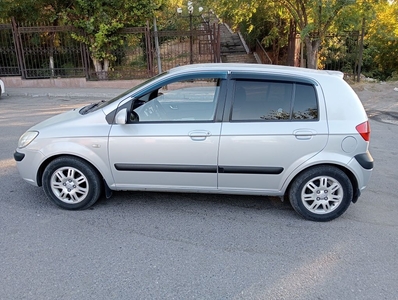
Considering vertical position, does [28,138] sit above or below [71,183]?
above

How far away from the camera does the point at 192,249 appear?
3.15 metres

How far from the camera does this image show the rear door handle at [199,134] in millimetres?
3502

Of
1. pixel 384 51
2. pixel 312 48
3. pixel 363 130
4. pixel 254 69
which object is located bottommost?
pixel 363 130

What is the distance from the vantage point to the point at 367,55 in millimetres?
20438

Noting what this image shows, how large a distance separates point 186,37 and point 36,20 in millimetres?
6980

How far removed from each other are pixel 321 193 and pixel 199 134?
1458 mm

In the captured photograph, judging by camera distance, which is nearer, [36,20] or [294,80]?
[294,80]

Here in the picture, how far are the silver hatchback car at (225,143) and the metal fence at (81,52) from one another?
10608 mm

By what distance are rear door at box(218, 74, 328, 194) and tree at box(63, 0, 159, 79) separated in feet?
38.5

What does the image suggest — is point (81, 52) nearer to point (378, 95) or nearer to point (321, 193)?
point (378, 95)

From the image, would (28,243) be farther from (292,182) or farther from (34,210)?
(292,182)

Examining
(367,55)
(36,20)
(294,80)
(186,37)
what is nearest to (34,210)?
(294,80)

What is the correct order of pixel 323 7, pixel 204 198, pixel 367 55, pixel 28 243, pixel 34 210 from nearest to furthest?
1. pixel 28 243
2. pixel 34 210
3. pixel 204 198
4. pixel 323 7
5. pixel 367 55

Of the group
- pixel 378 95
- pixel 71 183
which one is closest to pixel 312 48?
pixel 378 95
